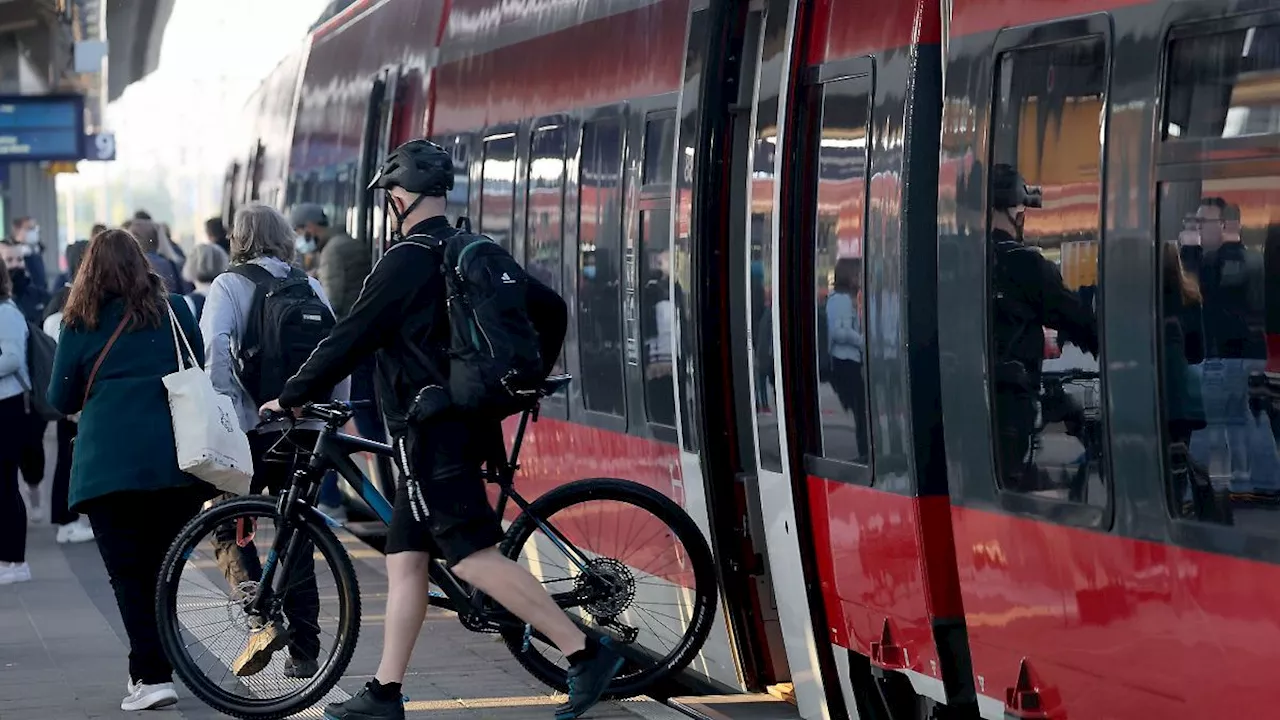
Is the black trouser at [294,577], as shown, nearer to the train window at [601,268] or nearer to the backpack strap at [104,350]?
the backpack strap at [104,350]

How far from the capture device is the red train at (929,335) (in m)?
4.73

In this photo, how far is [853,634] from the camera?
6469 millimetres

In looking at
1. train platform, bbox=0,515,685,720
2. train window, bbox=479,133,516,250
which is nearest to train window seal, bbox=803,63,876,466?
train platform, bbox=0,515,685,720

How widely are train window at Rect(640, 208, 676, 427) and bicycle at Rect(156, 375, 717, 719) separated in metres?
0.46

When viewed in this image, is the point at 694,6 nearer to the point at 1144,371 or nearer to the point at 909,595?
the point at 909,595

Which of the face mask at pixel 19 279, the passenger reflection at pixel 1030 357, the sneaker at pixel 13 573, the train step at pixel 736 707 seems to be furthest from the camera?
the face mask at pixel 19 279

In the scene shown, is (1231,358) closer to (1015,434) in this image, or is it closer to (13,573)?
(1015,434)

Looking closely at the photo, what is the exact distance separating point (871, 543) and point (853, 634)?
344 mm

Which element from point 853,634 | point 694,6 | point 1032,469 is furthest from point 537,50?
point 1032,469

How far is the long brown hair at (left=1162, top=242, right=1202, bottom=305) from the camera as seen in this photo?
4793mm

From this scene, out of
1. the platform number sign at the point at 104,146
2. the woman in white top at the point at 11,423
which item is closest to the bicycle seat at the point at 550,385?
the woman in white top at the point at 11,423

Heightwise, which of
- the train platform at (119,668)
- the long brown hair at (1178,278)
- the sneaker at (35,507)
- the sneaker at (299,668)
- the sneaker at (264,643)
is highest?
the long brown hair at (1178,278)

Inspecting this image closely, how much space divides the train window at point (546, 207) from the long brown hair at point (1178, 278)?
481 cm

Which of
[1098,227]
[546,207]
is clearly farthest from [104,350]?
[1098,227]
